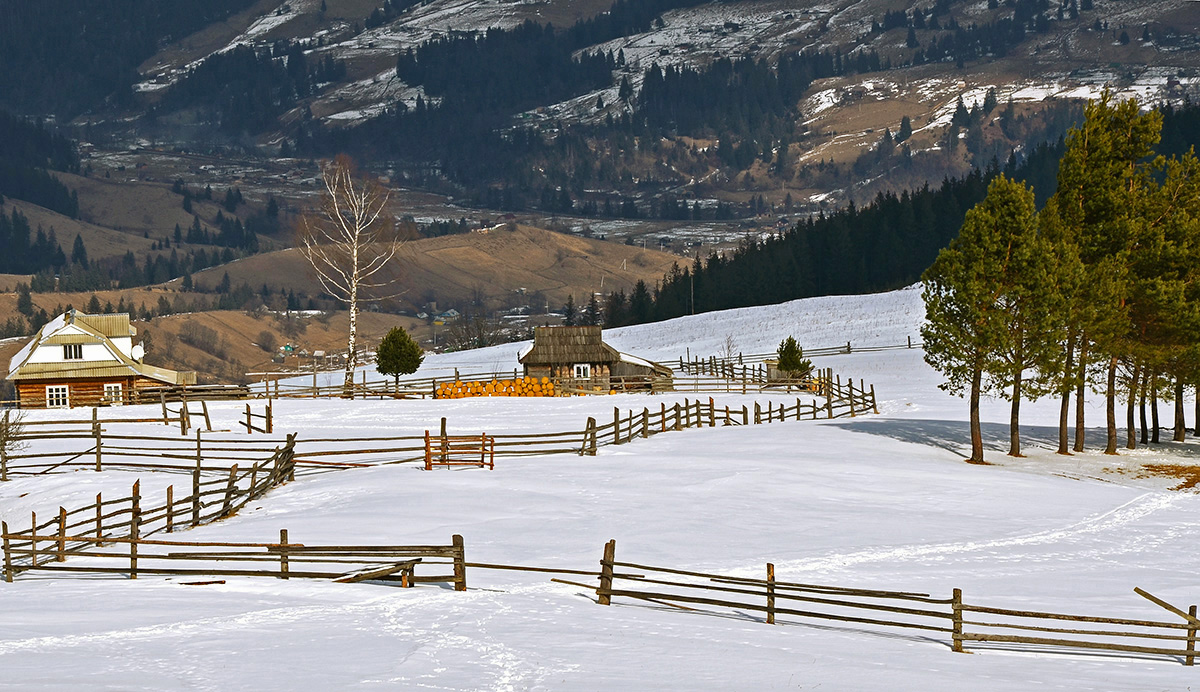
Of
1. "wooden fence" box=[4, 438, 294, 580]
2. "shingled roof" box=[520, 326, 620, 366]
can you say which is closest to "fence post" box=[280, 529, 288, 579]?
"wooden fence" box=[4, 438, 294, 580]

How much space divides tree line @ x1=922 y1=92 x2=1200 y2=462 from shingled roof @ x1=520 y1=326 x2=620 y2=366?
2909 centimetres

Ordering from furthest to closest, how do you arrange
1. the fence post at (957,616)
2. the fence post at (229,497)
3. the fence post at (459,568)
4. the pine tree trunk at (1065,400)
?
the pine tree trunk at (1065,400)
the fence post at (229,497)
the fence post at (459,568)
the fence post at (957,616)

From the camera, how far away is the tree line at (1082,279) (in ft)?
136

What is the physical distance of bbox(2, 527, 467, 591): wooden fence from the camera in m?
22.9

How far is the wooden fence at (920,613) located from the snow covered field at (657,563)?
36 cm

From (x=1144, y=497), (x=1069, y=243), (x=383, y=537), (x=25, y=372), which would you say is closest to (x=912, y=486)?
(x=1144, y=497)

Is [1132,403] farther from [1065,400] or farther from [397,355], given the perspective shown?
[397,355]

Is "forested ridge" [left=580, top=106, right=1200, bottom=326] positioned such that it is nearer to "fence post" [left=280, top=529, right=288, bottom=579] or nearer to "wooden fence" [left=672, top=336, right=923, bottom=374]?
"wooden fence" [left=672, top=336, right=923, bottom=374]

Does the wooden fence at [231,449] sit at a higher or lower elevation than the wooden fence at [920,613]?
higher

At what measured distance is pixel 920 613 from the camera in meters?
20.2

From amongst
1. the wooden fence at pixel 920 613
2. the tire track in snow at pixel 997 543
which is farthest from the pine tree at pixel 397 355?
the wooden fence at pixel 920 613

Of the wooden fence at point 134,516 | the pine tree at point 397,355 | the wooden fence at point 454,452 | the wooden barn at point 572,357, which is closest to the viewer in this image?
the wooden fence at point 134,516

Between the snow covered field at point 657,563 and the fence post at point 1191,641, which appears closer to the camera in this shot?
the snow covered field at point 657,563

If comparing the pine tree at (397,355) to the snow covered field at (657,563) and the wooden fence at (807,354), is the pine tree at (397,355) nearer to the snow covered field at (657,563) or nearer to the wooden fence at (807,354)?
the snow covered field at (657,563)
